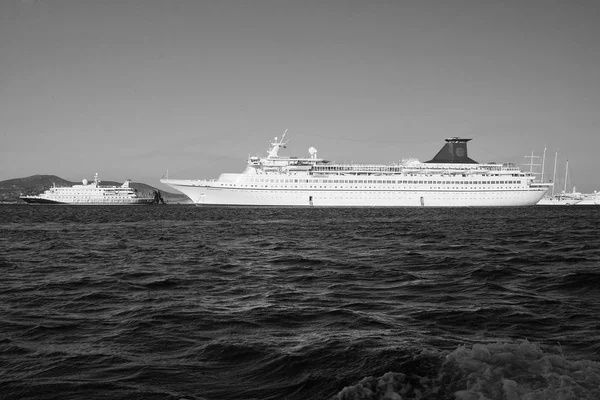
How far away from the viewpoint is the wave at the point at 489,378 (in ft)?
13.0

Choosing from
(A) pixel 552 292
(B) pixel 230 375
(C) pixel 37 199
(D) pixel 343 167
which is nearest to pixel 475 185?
(D) pixel 343 167

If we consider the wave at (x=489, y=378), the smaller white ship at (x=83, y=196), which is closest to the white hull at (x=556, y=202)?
the smaller white ship at (x=83, y=196)

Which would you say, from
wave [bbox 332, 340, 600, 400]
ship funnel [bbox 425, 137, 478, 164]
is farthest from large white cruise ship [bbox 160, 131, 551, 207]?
wave [bbox 332, 340, 600, 400]

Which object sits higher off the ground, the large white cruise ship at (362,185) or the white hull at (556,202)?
the large white cruise ship at (362,185)

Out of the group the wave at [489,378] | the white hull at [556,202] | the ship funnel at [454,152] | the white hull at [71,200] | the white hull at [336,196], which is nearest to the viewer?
the wave at [489,378]

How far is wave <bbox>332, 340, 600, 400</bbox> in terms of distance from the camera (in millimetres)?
3975

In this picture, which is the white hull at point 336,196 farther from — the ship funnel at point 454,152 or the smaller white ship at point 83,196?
the smaller white ship at point 83,196

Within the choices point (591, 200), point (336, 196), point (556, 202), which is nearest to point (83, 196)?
point (336, 196)

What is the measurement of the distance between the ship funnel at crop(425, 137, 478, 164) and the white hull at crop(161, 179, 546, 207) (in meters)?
10.6

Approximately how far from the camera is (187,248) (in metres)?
17.9

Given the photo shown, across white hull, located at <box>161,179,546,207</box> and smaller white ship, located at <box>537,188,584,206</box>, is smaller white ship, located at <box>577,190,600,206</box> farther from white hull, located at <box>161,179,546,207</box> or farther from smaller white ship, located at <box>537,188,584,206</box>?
white hull, located at <box>161,179,546,207</box>

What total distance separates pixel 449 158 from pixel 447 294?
85.4 m

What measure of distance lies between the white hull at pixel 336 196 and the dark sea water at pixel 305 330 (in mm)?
63586

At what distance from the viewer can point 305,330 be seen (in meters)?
6.23
